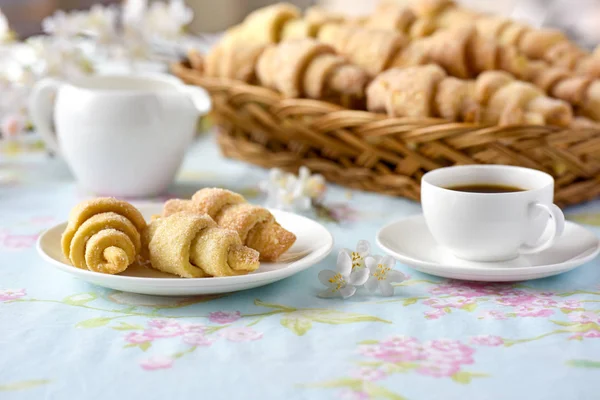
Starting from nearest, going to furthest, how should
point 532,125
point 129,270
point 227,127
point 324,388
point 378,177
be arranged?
1. point 324,388
2. point 129,270
3. point 532,125
4. point 378,177
5. point 227,127

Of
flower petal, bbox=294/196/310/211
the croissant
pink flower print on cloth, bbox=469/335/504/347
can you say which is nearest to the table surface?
pink flower print on cloth, bbox=469/335/504/347

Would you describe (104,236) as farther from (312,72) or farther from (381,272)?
(312,72)

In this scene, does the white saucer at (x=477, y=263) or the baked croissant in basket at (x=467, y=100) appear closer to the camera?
the white saucer at (x=477, y=263)

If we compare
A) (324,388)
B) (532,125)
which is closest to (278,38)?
(532,125)

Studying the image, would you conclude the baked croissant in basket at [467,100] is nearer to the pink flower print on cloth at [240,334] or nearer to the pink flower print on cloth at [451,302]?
the pink flower print on cloth at [451,302]

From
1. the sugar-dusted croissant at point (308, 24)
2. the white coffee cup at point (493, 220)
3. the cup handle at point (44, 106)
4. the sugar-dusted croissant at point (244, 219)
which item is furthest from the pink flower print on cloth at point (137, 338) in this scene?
the sugar-dusted croissant at point (308, 24)

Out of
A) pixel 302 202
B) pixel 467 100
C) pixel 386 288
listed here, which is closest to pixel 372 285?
pixel 386 288

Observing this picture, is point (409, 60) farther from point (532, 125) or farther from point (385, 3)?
point (385, 3)
